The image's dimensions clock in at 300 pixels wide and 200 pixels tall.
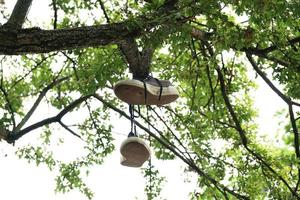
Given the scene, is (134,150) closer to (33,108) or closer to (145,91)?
(145,91)

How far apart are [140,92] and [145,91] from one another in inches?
1.6

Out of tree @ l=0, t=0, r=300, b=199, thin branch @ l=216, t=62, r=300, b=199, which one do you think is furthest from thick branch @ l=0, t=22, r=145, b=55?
thin branch @ l=216, t=62, r=300, b=199

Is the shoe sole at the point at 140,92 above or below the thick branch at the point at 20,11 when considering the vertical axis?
below

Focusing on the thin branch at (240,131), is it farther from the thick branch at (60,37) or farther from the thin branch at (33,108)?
the thin branch at (33,108)

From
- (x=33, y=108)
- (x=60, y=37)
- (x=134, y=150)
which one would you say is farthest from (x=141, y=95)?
(x=33, y=108)

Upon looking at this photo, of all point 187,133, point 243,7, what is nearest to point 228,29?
point 243,7

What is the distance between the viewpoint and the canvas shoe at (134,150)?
3846 mm

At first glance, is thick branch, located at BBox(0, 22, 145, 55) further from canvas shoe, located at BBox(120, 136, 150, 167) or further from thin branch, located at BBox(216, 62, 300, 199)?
thin branch, located at BBox(216, 62, 300, 199)

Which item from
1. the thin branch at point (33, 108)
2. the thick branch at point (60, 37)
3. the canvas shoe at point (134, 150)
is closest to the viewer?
the thick branch at point (60, 37)

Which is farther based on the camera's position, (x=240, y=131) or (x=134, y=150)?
(x=240, y=131)

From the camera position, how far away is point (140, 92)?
3.42 m

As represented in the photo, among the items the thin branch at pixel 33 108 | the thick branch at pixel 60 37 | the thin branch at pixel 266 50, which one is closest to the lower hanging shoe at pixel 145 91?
the thick branch at pixel 60 37

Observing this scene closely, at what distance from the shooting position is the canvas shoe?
385 centimetres

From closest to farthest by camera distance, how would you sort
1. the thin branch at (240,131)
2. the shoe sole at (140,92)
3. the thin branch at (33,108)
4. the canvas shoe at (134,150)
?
the shoe sole at (140,92) → the canvas shoe at (134,150) → the thin branch at (240,131) → the thin branch at (33,108)
